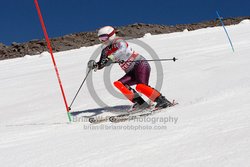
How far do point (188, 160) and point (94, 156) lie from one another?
3.62 feet

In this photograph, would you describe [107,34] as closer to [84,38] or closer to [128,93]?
[128,93]

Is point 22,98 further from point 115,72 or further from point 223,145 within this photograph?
point 223,145

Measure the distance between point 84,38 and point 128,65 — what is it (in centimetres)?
4955

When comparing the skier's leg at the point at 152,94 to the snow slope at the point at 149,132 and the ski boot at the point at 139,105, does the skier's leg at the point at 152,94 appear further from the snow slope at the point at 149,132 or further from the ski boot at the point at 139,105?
the snow slope at the point at 149,132

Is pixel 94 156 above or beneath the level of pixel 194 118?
beneath

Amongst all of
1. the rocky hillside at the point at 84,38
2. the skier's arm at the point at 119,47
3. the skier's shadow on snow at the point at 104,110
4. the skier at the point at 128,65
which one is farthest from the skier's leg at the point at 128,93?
the rocky hillside at the point at 84,38

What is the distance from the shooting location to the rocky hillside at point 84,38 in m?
50.4

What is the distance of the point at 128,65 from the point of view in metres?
6.98

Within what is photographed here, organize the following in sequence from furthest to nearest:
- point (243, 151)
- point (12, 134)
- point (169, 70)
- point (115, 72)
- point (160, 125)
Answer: point (115, 72), point (169, 70), point (12, 134), point (160, 125), point (243, 151)

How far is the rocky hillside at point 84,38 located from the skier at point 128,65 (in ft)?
139

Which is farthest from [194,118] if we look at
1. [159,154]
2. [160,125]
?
[159,154]

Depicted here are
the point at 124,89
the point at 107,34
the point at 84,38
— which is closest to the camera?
the point at 107,34

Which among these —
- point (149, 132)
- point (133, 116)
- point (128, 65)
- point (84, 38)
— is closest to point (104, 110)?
point (128, 65)

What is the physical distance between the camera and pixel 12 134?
649cm
